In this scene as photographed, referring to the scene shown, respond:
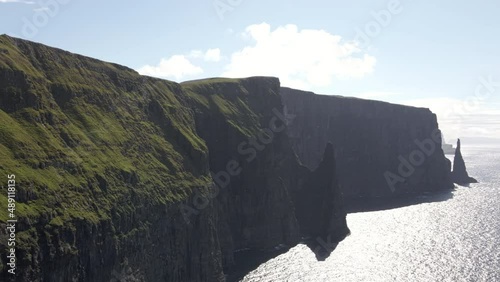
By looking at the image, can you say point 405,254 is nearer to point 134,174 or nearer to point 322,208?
point 322,208

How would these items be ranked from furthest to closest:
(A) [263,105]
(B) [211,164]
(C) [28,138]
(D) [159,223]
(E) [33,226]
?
(A) [263,105] < (B) [211,164] < (D) [159,223] < (C) [28,138] < (E) [33,226]

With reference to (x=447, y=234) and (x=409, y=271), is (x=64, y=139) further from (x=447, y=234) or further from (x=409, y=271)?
(x=447, y=234)

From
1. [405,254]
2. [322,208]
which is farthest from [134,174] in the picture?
[322,208]

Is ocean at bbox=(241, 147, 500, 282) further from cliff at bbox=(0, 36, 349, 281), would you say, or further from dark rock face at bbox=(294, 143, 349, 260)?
cliff at bbox=(0, 36, 349, 281)

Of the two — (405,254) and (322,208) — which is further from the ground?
(322,208)

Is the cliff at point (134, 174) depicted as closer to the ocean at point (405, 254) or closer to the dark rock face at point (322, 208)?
the dark rock face at point (322, 208)

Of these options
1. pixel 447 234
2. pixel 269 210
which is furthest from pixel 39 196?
pixel 447 234

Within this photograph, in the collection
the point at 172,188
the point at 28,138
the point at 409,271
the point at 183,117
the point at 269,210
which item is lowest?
the point at 409,271
